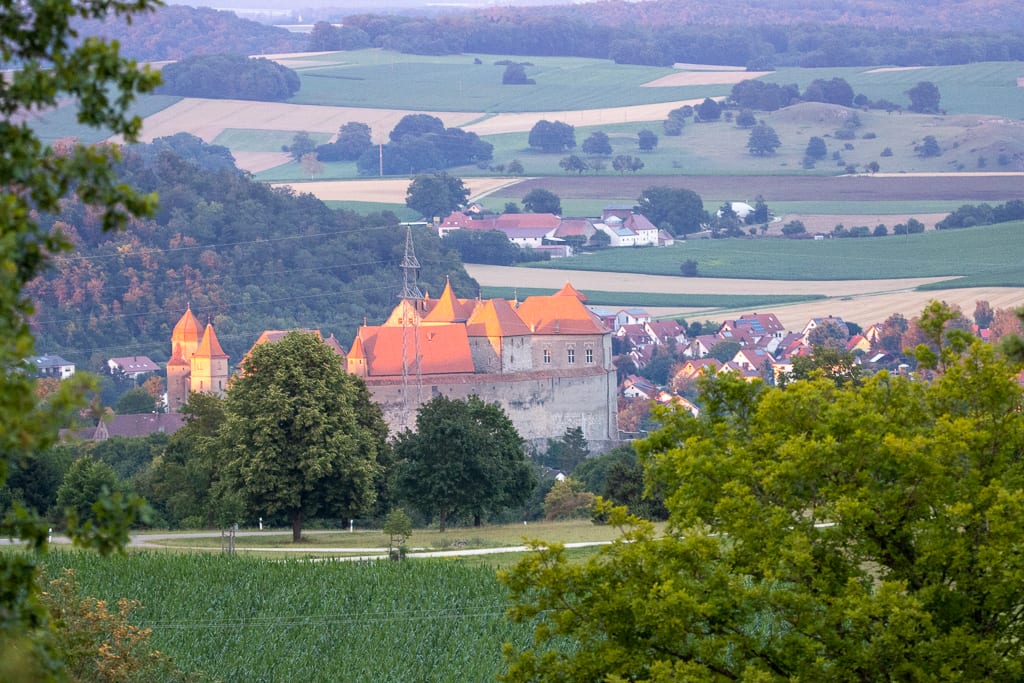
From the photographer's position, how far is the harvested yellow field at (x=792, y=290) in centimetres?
14488

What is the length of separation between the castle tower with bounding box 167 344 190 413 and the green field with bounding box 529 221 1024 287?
6303 centimetres

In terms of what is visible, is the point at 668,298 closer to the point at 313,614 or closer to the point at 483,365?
the point at 483,365

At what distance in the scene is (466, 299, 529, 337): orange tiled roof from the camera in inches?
4584

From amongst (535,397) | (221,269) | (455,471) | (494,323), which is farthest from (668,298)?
(455,471)

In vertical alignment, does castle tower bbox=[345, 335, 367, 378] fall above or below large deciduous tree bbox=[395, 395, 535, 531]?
above

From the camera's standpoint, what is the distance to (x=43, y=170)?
7.78 metres

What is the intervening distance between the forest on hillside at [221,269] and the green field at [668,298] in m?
6.47

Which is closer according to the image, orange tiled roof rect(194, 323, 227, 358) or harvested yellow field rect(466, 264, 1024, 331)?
orange tiled roof rect(194, 323, 227, 358)

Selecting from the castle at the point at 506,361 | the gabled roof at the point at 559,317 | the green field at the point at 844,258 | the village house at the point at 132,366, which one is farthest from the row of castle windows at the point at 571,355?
the green field at the point at 844,258

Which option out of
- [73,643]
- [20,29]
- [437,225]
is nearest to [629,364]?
[437,225]

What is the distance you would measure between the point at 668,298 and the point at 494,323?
53576 millimetres

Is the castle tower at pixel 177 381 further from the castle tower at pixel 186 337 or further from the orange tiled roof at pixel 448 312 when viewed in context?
the orange tiled roof at pixel 448 312

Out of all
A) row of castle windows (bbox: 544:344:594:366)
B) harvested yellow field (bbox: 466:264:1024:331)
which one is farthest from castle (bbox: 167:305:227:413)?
harvested yellow field (bbox: 466:264:1024:331)

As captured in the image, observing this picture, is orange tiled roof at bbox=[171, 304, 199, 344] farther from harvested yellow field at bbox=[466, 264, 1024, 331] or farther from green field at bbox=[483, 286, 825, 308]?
harvested yellow field at bbox=[466, 264, 1024, 331]
